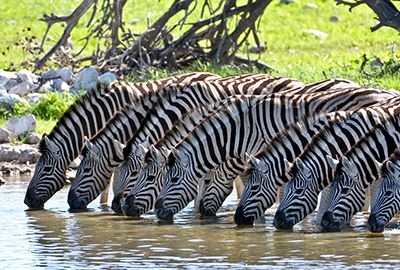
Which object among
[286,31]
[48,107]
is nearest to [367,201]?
[48,107]

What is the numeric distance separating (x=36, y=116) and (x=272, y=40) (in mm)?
12876

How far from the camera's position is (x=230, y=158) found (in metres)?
14.0

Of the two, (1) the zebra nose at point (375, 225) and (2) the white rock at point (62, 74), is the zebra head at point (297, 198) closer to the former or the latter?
(1) the zebra nose at point (375, 225)

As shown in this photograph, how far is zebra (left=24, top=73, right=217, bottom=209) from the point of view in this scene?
15.4 metres

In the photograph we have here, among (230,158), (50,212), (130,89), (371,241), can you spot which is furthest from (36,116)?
(371,241)

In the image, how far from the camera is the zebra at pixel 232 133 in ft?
45.2

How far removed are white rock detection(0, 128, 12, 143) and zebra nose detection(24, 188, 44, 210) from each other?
3718 millimetres

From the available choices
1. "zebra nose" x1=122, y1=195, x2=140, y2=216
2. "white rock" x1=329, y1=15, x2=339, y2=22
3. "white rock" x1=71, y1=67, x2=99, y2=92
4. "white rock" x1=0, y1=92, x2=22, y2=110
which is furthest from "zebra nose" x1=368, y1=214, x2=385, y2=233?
"white rock" x1=329, y1=15, x2=339, y2=22

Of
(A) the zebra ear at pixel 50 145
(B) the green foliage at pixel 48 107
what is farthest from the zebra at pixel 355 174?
(B) the green foliage at pixel 48 107

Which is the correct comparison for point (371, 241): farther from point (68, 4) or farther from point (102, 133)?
point (68, 4)

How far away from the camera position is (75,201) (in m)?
15.0

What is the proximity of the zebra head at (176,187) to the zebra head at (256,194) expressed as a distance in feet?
2.83

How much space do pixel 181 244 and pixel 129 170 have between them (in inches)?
111

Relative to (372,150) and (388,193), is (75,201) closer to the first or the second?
(372,150)
